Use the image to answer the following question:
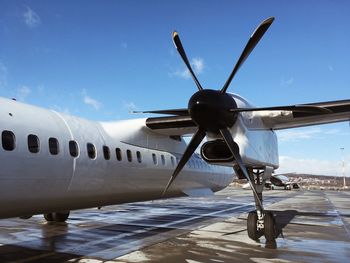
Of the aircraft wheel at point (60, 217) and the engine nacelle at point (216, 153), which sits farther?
the aircraft wheel at point (60, 217)

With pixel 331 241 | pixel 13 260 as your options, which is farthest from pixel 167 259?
pixel 331 241

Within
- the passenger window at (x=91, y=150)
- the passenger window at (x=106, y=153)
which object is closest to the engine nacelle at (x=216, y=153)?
the passenger window at (x=106, y=153)

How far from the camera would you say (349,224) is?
15.4 meters

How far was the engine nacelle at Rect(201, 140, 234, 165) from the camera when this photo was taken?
1053cm

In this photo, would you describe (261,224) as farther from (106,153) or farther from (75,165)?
(75,165)

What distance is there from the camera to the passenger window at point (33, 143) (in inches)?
298

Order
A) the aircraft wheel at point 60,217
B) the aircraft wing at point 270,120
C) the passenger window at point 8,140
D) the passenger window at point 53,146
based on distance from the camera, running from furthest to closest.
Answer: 1. the aircraft wheel at point 60,217
2. the aircraft wing at point 270,120
3. the passenger window at point 53,146
4. the passenger window at point 8,140

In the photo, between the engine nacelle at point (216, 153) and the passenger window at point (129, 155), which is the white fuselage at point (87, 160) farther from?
the engine nacelle at point (216, 153)

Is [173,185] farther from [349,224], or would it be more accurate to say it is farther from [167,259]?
[349,224]

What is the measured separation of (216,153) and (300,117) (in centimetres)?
294

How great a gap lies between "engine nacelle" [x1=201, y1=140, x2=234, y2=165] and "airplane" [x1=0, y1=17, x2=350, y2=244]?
0.03 m

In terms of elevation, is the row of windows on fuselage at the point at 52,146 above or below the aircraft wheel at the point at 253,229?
above

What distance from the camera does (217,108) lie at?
9352 mm

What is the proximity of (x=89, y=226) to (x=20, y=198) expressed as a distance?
6707 millimetres
